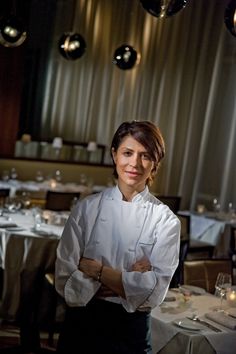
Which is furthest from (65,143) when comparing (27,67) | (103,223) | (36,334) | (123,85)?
(103,223)

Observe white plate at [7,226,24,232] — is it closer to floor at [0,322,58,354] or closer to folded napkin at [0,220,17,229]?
folded napkin at [0,220,17,229]

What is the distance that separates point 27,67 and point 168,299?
9.16 meters

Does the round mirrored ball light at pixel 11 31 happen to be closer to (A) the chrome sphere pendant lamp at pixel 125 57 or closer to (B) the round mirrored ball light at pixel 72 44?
(A) the chrome sphere pendant lamp at pixel 125 57

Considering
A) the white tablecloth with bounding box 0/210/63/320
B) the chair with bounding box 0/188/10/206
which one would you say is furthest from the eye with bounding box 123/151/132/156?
the chair with bounding box 0/188/10/206

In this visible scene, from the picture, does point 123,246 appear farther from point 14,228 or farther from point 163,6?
point 14,228

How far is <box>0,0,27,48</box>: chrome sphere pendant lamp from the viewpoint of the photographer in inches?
186

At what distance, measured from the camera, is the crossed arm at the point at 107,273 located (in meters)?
1.95

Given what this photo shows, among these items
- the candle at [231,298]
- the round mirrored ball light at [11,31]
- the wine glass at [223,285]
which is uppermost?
the round mirrored ball light at [11,31]

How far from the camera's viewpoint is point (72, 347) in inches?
79.7

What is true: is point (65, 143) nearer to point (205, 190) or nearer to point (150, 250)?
point (205, 190)

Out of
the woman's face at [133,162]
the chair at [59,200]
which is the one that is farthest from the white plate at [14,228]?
the woman's face at [133,162]

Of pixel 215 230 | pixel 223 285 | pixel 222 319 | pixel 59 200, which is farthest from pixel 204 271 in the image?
pixel 215 230

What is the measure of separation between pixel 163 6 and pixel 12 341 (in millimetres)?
2420

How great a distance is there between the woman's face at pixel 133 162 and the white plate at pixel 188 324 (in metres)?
0.88
